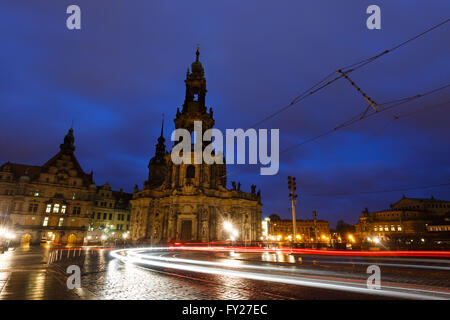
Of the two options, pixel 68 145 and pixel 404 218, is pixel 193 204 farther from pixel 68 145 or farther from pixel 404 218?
pixel 404 218

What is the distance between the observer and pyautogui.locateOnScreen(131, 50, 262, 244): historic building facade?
137ft

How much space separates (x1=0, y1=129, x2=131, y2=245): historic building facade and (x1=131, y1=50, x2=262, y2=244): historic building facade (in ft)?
40.4

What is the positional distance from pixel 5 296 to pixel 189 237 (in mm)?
36121

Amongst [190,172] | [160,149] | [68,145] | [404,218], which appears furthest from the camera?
[404,218]

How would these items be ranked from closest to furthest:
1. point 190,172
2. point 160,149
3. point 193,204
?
point 193,204 → point 190,172 → point 160,149

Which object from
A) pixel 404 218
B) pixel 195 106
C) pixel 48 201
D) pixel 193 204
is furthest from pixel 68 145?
pixel 404 218

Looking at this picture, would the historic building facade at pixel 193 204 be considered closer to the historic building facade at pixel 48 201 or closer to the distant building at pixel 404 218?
the historic building facade at pixel 48 201

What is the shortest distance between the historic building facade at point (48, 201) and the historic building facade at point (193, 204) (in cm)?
1232

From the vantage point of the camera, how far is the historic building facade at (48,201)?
45359 mm

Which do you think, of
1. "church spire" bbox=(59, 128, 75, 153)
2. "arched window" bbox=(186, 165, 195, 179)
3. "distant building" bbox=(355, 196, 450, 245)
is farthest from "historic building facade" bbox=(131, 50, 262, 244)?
"distant building" bbox=(355, 196, 450, 245)

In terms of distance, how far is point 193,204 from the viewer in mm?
42781

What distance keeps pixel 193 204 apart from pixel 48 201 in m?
31.0

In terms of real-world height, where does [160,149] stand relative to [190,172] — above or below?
above

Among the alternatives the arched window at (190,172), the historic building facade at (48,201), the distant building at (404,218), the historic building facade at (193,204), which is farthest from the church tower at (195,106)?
the distant building at (404,218)
